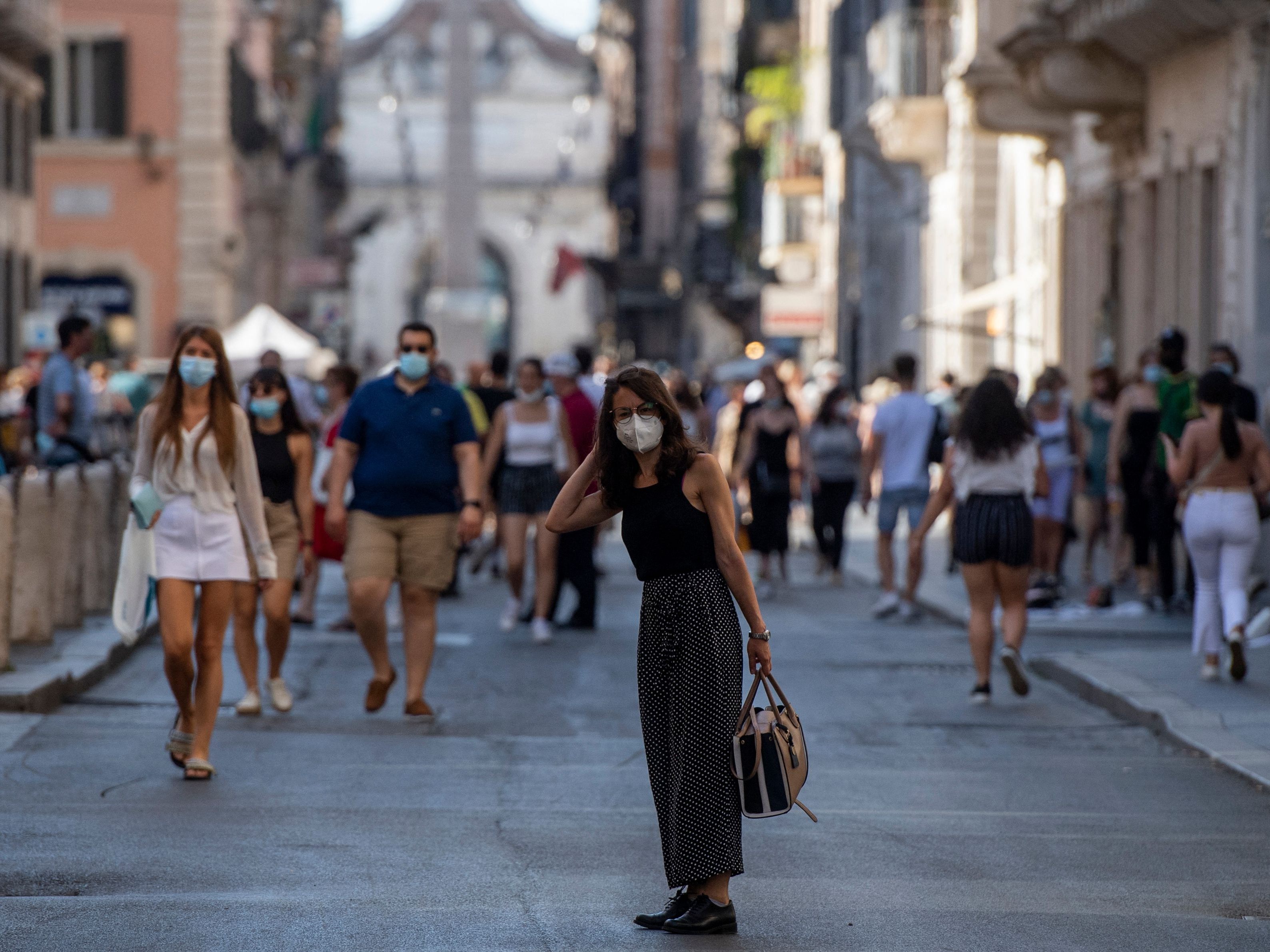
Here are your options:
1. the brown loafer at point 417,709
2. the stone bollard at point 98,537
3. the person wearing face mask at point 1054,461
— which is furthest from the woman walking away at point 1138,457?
the brown loafer at point 417,709

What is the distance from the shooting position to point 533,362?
1480cm

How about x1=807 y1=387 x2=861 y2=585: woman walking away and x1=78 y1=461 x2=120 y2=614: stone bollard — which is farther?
x1=807 y1=387 x2=861 y2=585: woman walking away

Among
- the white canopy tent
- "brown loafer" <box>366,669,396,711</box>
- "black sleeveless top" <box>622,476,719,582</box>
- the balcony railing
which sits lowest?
"brown loafer" <box>366,669,396,711</box>

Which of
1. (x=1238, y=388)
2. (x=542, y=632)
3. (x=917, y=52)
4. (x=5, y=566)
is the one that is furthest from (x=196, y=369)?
(x=917, y=52)

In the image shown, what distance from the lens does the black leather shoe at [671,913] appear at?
6270mm

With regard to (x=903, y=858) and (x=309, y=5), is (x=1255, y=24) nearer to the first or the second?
(x=903, y=858)

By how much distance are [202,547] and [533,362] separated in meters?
6.09

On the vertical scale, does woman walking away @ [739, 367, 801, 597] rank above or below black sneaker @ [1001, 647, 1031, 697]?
above

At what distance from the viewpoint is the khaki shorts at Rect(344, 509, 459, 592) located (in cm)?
1036

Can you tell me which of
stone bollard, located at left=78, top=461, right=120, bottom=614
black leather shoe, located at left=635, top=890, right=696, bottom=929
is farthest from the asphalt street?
stone bollard, located at left=78, top=461, right=120, bottom=614

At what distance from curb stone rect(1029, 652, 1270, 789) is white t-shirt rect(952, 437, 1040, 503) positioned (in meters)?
1.05

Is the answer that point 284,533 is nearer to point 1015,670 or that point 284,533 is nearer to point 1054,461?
point 1015,670

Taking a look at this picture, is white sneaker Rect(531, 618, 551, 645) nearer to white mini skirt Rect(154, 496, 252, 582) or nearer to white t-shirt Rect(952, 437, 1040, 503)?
white t-shirt Rect(952, 437, 1040, 503)

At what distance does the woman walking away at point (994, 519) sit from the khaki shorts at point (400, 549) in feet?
8.66
